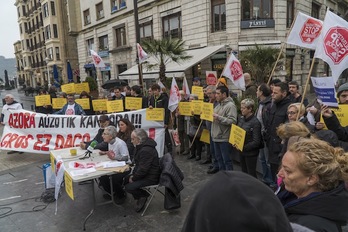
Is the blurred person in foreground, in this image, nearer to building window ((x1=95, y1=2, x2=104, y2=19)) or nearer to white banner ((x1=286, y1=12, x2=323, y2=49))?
white banner ((x1=286, y1=12, x2=323, y2=49))

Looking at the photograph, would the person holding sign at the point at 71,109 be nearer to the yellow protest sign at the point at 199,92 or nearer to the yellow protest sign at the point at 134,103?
the yellow protest sign at the point at 134,103

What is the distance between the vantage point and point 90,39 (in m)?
31.2

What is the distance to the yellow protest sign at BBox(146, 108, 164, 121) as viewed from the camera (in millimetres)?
7152

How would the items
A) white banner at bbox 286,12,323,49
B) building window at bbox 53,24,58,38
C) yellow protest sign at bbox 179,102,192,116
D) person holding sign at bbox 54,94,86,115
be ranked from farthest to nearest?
building window at bbox 53,24,58,38
person holding sign at bbox 54,94,86,115
yellow protest sign at bbox 179,102,192,116
white banner at bbox 286,12,323,49

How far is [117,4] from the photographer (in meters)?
25.2

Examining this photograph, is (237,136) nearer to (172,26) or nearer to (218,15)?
(218,15)

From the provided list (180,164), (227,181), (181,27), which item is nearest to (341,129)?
(227,181)

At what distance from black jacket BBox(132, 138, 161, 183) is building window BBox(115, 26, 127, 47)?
22473 millimetres

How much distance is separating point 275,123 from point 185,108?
114 inches

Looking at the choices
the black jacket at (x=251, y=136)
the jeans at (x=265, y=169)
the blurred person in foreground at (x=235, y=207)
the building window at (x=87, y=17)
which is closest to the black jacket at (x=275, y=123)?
the black jacket at (x=251, y=136)

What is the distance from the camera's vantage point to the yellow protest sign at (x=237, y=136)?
192 inches

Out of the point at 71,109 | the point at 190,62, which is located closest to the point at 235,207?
the point at 71,109

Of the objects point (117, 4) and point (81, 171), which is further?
point (117, 4)

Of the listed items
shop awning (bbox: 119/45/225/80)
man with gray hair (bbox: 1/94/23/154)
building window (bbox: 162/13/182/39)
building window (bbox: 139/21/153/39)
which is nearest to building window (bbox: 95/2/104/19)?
building window (bbox: 139/21/153/39)
